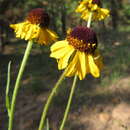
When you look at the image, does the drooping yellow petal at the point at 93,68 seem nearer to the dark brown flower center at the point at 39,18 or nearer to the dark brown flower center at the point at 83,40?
the dark brown flower center at the point at 83,40

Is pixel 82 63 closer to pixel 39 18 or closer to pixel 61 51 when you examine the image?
pixel 61 51

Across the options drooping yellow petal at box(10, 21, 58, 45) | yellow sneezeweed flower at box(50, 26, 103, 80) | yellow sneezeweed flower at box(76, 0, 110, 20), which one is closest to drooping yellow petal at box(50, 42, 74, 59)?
yellow sneezeweed flower at box(50, 26, 103, 80)

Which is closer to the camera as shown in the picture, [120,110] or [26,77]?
[120,110]

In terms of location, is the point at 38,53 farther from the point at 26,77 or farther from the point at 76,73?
the point at 76,73

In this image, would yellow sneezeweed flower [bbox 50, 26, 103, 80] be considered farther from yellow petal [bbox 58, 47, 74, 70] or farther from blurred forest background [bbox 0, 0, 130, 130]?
blurred forest background [bbox 0, 0, 130, 130]

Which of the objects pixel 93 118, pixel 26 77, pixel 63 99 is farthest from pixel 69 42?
pixel 26 77

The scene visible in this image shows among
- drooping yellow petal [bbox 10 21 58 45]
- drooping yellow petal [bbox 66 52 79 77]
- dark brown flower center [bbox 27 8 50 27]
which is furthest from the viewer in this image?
dark brown flower center [bbox 27 8 50 27]

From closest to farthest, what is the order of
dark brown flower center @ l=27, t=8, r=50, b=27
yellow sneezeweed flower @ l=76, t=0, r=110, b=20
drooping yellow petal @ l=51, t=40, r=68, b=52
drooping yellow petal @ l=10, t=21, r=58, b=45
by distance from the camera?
drooping yellow petal @ l=51, t=40, r=68, b=52
drooping yellow petal @ l=10, t=21, r=58, b=45
dark brown flower center @ l=27, t=8, r=50, b=27
yellow sneezeweed flower @ l=76, t=0, r=110, b=20

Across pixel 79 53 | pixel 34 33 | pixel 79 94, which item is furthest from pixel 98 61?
pixel 79 94
